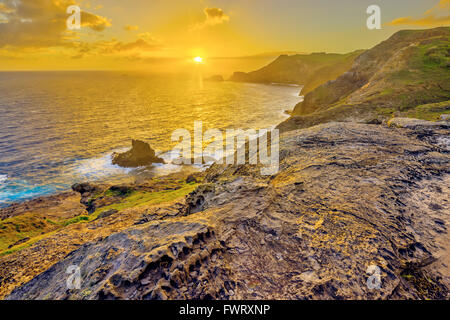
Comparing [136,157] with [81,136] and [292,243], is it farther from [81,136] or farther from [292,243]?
[292,243]

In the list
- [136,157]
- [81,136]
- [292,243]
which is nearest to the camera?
[292,243]

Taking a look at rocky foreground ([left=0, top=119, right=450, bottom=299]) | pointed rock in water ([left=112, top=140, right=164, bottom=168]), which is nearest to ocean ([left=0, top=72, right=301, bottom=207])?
pointed rock in water ([left=112, top=140, right=164, bottom=168])

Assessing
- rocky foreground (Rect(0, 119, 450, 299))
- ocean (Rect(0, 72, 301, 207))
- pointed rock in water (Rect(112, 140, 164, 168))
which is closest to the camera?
rocky foreground (Rect(0, 119, 450, 299))

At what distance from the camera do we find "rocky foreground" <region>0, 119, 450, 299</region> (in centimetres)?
641

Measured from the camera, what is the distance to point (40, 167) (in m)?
47.8

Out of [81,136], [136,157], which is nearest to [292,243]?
[136,157]

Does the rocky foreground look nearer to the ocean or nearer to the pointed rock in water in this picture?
the ocean

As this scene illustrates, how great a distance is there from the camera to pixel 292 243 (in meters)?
7.97

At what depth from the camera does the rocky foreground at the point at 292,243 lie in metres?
6.41

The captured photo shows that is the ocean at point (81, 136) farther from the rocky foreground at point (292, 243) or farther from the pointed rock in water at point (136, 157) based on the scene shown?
the rocky foreground at point (292, 243)

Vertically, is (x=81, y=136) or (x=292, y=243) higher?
(x=81, y=136)

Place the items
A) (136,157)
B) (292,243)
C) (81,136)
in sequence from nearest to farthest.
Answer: (292,243) < (136,157) < (81,136)
